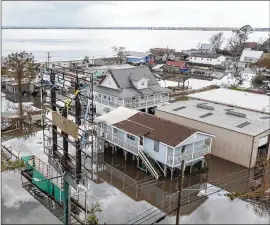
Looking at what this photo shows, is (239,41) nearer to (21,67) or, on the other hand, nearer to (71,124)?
(21,67)

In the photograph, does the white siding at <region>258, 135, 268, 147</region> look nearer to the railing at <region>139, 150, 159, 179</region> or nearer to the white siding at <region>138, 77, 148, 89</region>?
the railing at <region>139, 150, 159, 179</region>

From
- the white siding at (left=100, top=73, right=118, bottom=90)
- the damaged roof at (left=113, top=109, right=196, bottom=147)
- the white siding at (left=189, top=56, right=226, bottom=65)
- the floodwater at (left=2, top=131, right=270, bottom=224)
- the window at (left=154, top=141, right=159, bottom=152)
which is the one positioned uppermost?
the white siding at (left=189, top=56, right=226, bottom=65)

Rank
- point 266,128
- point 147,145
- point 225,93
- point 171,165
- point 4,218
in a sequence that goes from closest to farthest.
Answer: point 4,218 < point 171,165 < point 147,145 < point 266,128 < point 225,93

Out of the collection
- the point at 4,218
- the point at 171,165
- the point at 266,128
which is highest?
the point at 266,128

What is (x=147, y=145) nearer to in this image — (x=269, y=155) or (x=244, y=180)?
(x=244, y=180)

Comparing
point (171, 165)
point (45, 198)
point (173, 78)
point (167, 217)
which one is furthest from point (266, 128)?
point (173, 78)

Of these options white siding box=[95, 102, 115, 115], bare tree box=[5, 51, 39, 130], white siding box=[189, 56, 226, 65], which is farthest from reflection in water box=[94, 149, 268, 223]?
white siding box=[189, 56, 226, 65]

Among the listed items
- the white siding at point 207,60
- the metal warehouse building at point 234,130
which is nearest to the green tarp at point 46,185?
the metal warehouse building at point 234,130
